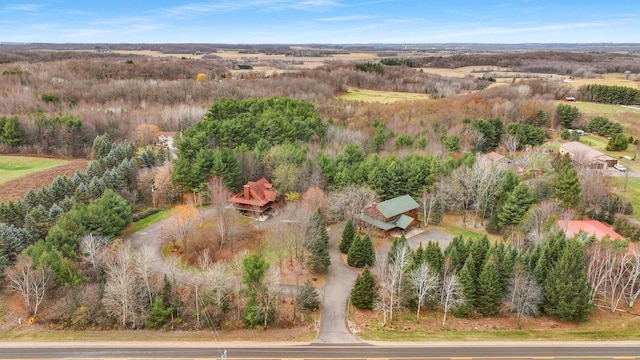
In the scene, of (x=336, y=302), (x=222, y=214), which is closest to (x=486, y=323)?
(x=336, y=302)

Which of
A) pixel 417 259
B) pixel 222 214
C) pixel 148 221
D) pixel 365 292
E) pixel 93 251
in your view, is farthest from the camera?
pixel 148 221

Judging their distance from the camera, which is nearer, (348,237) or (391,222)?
(348,237)

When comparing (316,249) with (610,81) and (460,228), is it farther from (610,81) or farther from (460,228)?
(610,81)

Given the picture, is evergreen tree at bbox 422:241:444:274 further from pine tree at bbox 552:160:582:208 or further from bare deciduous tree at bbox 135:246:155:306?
bare deciduous tree at bbox 135:246:155:306

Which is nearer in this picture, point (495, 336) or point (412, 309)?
point (495, 336)

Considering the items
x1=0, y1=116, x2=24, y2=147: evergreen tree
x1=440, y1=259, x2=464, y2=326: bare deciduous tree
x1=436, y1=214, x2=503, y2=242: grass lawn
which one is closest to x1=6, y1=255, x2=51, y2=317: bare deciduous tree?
x1=440, y1=259, x2=464, y2=326: bare deciduous tree

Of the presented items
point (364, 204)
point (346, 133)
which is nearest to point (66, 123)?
point (346, 133)

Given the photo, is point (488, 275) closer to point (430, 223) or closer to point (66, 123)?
point (430, 223)

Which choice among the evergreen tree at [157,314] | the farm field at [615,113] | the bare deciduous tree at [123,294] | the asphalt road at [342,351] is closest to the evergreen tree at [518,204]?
the asphalt road at [342,351]
